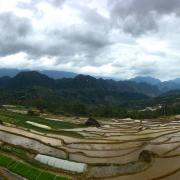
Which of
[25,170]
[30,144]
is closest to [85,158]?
[25,170]

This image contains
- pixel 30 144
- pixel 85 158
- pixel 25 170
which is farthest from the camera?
pixel 30 144

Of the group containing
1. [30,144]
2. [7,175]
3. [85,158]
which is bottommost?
[7,175]

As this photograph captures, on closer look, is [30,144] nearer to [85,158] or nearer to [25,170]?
[85,158]

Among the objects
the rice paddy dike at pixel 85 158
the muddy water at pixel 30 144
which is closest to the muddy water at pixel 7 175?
the rice paddy dike at pixel 85 158

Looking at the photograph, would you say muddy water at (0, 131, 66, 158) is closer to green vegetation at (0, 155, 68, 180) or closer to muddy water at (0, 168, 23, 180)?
green vegetation at (0, 155, 68, 180)

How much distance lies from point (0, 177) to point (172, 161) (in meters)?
15.4

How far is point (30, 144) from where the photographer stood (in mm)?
41156

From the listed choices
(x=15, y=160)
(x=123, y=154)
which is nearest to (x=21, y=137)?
(x=15, y=160)

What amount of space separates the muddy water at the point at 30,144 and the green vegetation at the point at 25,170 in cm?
528

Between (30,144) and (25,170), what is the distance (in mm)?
10841

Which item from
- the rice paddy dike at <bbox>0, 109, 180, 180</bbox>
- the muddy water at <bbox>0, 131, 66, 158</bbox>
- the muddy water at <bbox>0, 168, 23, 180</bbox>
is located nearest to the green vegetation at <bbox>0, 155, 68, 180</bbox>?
the rice paddy dike at <bbox>0, 109, 180, 180</bbox>

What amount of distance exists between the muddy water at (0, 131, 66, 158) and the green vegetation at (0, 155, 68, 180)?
208 inches

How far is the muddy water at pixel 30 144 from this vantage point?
3778 cm

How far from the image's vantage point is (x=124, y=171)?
29.7 metres
